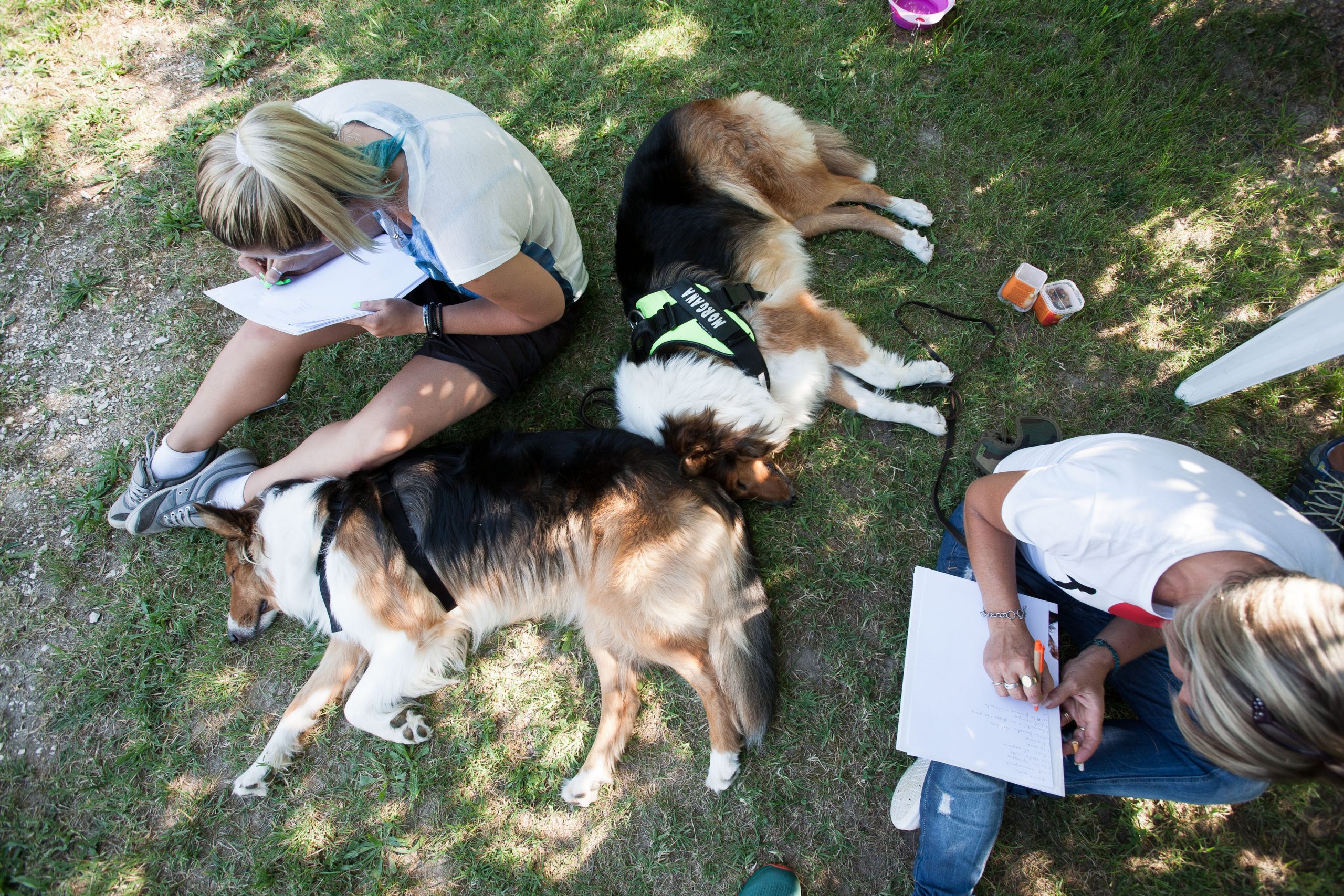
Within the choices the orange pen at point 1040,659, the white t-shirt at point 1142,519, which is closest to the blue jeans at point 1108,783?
the orange pen at point 1040,659

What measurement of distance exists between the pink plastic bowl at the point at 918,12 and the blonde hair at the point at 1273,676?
332cm

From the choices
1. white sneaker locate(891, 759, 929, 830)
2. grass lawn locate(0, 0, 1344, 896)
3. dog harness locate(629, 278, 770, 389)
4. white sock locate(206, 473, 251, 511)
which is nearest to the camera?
white sneaker locate(891, 759, 929, 830)

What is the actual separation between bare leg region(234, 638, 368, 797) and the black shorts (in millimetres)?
1388

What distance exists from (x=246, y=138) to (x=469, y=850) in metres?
2.81

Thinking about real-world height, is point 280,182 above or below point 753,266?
above

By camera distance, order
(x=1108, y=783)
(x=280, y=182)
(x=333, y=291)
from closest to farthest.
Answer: (x=280, y=182) → (x=1108, y=783) → (x=333, y=291)

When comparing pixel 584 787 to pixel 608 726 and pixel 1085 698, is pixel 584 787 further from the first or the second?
pixel 1085 698

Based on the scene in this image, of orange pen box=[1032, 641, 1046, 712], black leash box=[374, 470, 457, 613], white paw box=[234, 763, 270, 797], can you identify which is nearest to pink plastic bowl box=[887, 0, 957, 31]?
orange pen box=[1032, 641, 1046, 712]

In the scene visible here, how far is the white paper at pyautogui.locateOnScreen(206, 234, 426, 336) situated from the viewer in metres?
2.23

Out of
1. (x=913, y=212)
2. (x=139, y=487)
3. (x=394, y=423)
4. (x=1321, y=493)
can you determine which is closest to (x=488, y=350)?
(x=394, y=423)

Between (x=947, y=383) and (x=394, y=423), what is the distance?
259 centimetres

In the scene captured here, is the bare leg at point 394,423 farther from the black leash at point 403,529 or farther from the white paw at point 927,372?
the white paw at point 927,372

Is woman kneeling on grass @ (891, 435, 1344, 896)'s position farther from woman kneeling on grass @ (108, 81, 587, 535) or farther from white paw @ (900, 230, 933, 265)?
woman kneeling on grass @ (108, 81, 587, 535)

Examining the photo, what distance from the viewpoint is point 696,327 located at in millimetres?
2701
